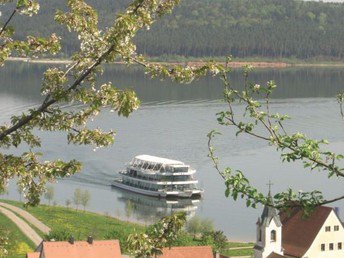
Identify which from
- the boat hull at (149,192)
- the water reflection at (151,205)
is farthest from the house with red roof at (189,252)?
the boat hull at (149,192)

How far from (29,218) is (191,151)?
93.8ft

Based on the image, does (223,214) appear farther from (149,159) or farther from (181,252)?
(181,252)

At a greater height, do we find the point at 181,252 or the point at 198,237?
the point at 181,252

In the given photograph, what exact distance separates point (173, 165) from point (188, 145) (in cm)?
1243

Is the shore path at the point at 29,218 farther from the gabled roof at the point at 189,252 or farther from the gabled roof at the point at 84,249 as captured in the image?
the gabled roof at the point at 189,252

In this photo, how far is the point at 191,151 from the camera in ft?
254

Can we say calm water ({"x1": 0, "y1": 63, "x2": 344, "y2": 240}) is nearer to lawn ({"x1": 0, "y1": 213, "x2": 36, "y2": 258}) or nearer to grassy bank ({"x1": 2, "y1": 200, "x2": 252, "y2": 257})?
grassy bank ({"x1": 2, "y1": 200, "x2": 252, "y2": 257})

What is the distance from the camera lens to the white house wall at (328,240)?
119ft

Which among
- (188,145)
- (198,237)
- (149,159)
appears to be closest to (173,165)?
(149,159)

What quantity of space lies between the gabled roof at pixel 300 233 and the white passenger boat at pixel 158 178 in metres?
28.7

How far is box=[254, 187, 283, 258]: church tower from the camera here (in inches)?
1346

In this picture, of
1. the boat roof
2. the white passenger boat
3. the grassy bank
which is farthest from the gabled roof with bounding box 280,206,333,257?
the boat roof

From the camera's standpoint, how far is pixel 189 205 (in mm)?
62281

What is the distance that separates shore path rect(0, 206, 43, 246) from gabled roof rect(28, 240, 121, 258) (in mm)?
12770
